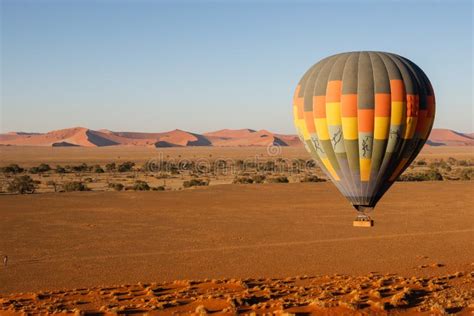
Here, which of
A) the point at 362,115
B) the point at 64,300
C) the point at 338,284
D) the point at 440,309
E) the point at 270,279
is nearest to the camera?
the point at 440,309

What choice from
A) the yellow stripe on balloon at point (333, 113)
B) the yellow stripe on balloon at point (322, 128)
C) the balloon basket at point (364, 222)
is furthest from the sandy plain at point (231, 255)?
the yellow stripe on balloon at point (333, 113)

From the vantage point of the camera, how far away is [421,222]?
2708 centimetres

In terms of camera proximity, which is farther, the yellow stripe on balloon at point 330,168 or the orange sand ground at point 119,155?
the orange sand ground at point 119,155

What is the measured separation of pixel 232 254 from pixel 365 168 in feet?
16.8

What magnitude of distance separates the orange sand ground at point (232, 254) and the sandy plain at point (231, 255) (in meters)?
0.04

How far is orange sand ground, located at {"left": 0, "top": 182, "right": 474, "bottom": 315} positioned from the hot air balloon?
96.4 inches

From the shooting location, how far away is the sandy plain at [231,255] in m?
12.6

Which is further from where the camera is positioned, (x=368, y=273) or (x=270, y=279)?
(x=368, y=273)

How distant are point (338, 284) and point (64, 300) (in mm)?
6346

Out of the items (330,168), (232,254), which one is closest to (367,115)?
(330,168)

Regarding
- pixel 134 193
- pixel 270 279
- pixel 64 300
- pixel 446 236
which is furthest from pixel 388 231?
pixel 134 193

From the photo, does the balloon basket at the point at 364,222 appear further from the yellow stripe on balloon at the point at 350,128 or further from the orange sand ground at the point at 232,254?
the yellow stripe on balloon at the point at 350,128

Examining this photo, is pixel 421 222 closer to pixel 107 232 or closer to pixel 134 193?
pixel 107 232

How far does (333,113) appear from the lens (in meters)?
19.6
